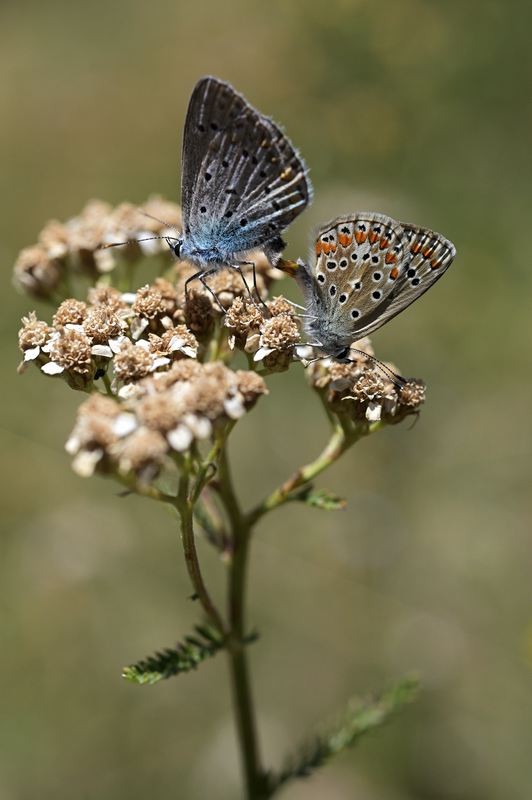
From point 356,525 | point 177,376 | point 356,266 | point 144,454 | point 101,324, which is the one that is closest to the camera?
point 144,454

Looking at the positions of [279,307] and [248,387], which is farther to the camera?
[279,307]

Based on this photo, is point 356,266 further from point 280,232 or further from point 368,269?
point 280,232

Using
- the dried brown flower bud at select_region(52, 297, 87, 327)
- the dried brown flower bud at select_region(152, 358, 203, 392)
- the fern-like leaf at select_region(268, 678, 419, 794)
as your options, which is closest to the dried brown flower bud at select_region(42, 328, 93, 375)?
the dried brown flower bud at select_region(52, 297, 87, 327)

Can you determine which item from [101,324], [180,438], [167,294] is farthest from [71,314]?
[180,438]

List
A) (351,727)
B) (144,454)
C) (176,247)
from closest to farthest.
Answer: (144,454) → (351,727) → (176,247)

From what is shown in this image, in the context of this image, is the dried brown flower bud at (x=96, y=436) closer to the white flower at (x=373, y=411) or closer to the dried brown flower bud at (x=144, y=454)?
the dried brown flower bud at (x=144, y=454)

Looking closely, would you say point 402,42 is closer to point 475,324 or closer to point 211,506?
point 475,324

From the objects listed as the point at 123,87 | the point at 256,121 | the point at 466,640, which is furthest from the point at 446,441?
the point at 123,87

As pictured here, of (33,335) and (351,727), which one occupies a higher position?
(33,335)
